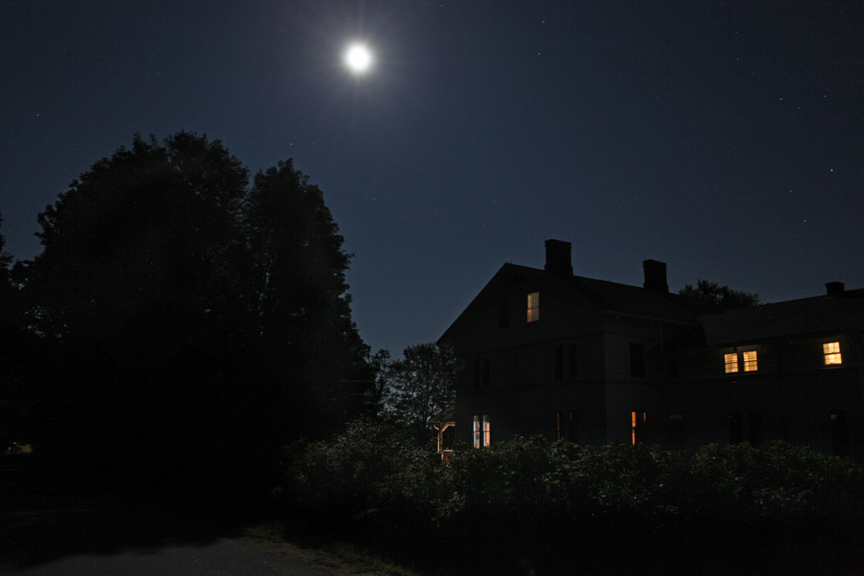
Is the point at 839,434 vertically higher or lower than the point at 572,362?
lower

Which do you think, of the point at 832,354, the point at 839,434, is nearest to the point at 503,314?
the point at 832,354

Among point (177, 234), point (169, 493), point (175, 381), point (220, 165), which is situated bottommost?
point (169, 493)

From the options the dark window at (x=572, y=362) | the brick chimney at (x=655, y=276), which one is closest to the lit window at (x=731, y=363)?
the dark window at (x=572, y=362)

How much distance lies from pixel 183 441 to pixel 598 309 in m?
16.7

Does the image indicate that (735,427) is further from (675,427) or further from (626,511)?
(626,511)

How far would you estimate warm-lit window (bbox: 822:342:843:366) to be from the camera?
70.9ft

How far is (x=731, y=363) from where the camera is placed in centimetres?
2516

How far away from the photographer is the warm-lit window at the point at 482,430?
102 feet

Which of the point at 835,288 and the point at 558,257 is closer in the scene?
the point at 835,288

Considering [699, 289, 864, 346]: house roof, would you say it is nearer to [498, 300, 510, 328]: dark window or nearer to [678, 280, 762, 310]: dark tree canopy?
[498, 300, 510, 328]: dark window

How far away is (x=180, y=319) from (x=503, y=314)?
15164mm

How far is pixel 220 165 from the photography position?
29.7 m

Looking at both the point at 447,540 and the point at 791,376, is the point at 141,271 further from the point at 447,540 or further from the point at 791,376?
the point at 791,376

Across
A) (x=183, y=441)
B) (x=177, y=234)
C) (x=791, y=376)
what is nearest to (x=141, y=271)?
(x=177, y=234)
